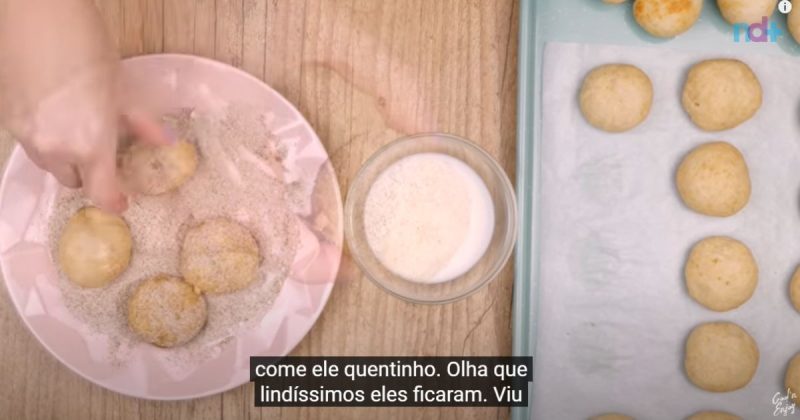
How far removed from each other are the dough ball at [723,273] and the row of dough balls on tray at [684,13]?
10.4 inches

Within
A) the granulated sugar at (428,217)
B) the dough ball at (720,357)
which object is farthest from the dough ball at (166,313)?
the dough ball at (720,357)

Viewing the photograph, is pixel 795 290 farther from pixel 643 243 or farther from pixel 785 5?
pixel 785 5

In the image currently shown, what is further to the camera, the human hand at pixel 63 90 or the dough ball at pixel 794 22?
the dough ball at pixel 794 22

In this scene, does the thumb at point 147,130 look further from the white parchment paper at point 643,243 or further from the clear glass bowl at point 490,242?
the white parchment paper at point 643,243

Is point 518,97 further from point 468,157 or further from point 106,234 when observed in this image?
point 106,234

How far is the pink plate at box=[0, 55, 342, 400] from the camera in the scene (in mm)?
868

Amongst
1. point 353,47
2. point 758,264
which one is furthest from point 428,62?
point 758,264

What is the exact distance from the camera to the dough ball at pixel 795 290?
92cm

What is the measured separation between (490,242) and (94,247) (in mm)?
460

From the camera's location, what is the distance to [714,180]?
895mm

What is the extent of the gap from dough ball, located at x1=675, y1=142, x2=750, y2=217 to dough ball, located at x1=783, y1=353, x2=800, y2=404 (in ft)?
0.65

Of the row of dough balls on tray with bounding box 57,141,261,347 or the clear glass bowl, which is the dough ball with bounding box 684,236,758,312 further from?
the row of dough balls on tray with bounding box 57,141,261,347

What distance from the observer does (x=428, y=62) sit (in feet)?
3.10

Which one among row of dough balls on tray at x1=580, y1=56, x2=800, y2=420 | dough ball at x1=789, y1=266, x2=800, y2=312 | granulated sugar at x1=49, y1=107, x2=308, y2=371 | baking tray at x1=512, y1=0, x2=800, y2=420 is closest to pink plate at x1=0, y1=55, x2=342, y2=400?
granulated sugar at x1=49, y1=107, x2=308, y2=371
